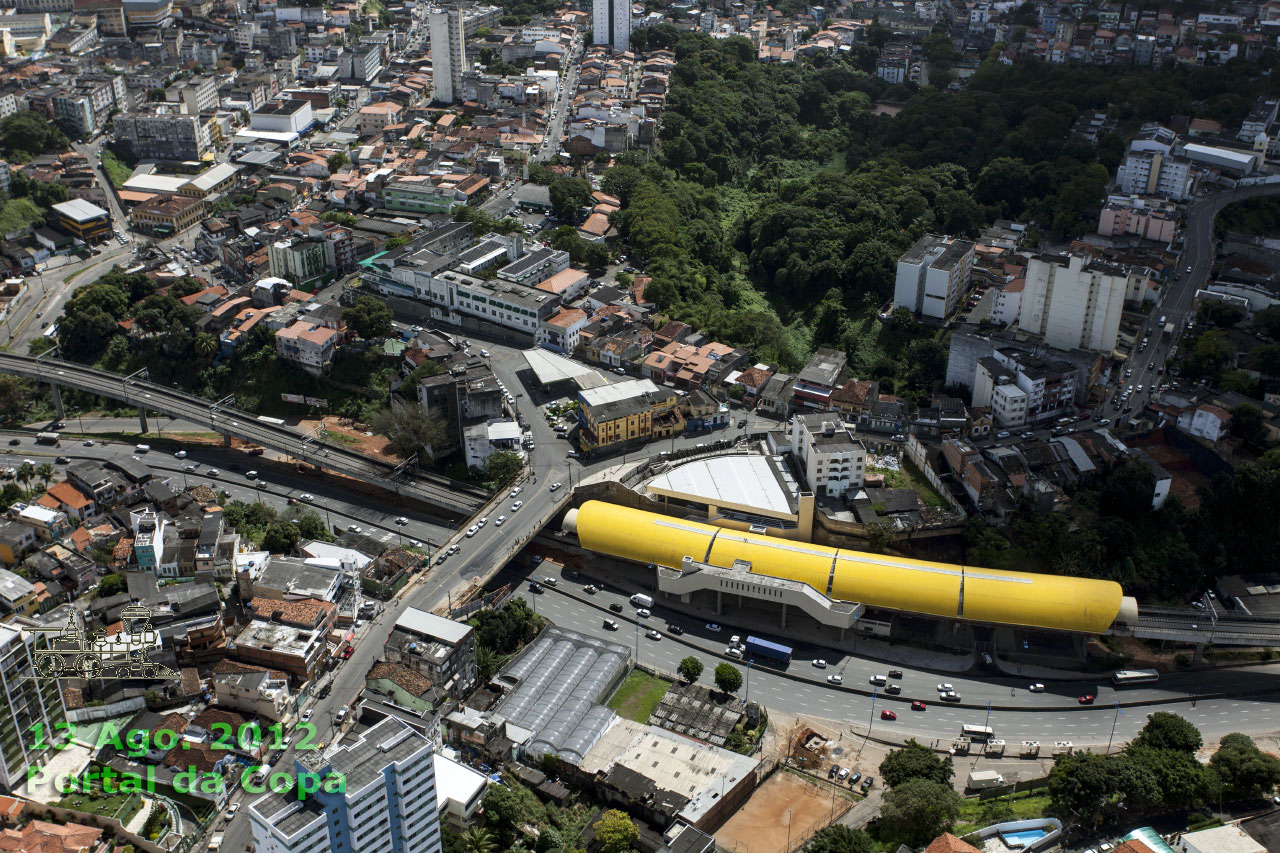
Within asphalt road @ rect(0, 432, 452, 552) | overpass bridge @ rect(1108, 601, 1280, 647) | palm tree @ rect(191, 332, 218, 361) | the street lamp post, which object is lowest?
the street lamp post

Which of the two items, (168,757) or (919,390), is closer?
(168,757)

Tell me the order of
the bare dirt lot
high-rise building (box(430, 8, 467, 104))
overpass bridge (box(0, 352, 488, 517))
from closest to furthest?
the bare dirt lot → overpass bridge (box(0, 352, 488, 517)) → high-rise building (box(430, 8, 467, 104))

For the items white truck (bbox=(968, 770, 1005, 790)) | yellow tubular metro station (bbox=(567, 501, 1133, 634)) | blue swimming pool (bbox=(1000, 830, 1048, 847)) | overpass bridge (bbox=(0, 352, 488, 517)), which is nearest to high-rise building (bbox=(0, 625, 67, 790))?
overpass bridge (bbox=(0, 352, 488, 517))

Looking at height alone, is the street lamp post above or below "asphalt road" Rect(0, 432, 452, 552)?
below

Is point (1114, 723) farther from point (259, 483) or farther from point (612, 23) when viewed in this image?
point (612, 23)

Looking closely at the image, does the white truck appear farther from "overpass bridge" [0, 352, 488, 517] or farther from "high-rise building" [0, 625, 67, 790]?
"high-rise building" [0, 625, 67, 790]

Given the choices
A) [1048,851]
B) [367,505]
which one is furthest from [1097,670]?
[367,505]

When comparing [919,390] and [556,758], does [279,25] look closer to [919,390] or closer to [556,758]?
[919,390]

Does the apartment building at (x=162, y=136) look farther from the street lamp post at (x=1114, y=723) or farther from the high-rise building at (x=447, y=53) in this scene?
the street lamp post at (x=1114, y=723)
